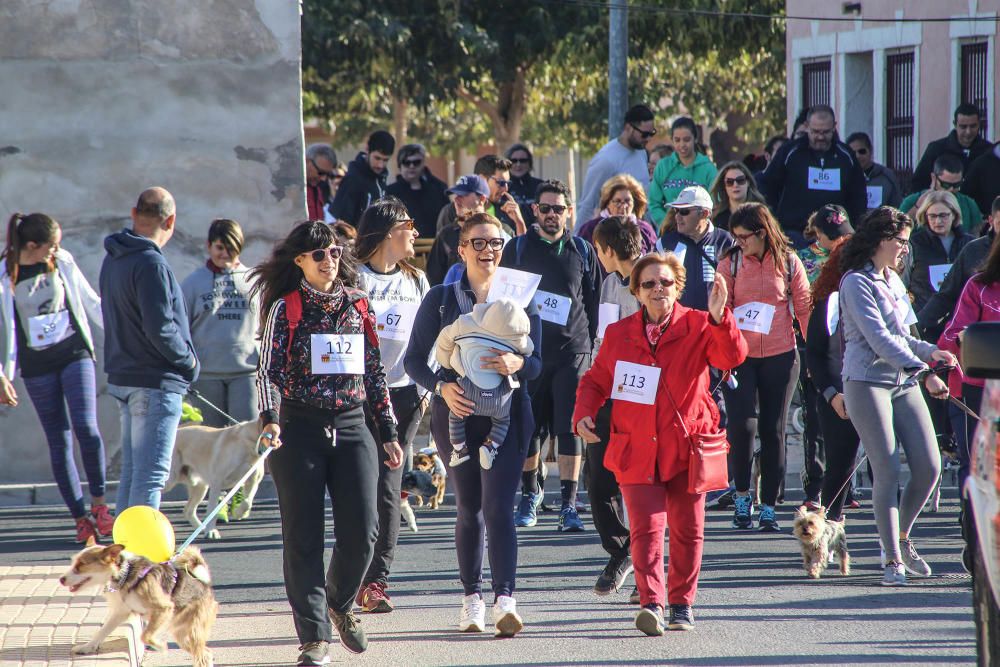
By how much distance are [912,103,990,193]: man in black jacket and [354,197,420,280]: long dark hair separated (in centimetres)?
778

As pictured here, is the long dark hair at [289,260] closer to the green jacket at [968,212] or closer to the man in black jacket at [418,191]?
the man in black jacket at [418,191]

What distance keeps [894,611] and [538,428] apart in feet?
10.4

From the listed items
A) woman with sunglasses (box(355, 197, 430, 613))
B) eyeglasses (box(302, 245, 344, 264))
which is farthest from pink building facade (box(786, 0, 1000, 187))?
eyeglasses (box(302, 245, 344, 264))

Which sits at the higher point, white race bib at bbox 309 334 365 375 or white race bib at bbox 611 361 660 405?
white race bib at bbox 309 334 365 375

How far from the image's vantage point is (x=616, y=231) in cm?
944

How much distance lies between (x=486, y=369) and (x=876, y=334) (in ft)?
7.19

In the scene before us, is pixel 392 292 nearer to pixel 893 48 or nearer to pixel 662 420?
pixel 662 420

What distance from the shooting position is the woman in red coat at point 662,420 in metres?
7.22

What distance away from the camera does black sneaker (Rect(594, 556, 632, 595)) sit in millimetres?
8047

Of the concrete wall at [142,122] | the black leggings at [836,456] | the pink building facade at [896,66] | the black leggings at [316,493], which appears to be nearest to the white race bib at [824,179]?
the concrete wall at [142,122]

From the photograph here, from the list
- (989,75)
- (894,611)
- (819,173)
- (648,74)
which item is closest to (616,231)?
(894,611)

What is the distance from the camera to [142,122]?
1192 cm

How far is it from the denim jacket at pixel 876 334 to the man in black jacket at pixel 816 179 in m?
5.11

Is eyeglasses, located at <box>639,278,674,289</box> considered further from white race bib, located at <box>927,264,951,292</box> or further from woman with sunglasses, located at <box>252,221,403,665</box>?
white race bib, located at <box>927,264,951,292</box>
